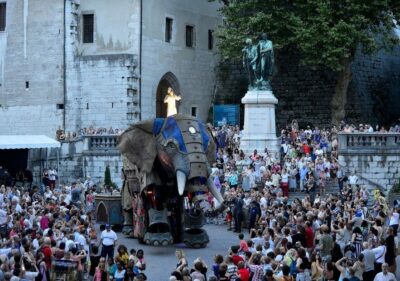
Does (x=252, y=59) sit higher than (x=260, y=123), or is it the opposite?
(x=252, y=59)

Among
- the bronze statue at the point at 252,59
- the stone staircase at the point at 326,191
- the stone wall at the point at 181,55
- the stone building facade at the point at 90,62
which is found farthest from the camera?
the stone wall at the point at 181,55

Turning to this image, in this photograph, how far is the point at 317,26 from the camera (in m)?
41.3

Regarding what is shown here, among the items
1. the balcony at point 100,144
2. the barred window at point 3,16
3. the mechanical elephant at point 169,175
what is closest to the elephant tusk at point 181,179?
the mechanical elephant at point 169,175

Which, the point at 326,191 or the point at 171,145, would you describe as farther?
the point at 326,191

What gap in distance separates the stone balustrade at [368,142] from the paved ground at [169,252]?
340 inches

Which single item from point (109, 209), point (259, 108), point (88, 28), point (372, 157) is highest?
point (88, 28)

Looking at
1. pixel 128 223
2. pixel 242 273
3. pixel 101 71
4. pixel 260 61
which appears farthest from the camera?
pixel 101 71

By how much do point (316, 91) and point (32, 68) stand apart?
15.6m

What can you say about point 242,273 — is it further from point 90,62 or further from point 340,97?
point 90,62

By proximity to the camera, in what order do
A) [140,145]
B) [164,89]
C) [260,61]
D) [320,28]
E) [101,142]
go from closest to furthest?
[140,145]
[260,61]
[101,142]
[320,28]
[164,89]

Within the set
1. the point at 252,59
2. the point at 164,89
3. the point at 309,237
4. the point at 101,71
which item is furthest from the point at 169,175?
the point at 164,89

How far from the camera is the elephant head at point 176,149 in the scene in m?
22.7

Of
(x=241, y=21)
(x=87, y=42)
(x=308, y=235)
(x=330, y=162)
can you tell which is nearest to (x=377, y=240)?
(x=308, y=235)

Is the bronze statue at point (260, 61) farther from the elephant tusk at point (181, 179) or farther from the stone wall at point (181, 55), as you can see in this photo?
the elephant tusk at point (181, 179)
